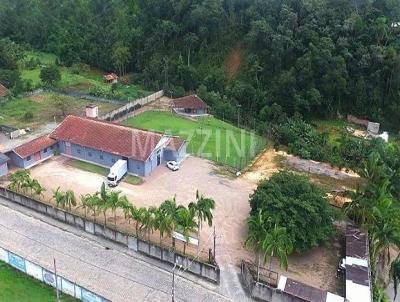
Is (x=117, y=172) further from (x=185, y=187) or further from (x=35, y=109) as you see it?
(x=35, y=109)

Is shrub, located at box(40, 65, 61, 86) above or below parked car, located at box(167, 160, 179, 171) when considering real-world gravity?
above

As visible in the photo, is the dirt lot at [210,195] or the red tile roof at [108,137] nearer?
the dirt lot at [210,195]

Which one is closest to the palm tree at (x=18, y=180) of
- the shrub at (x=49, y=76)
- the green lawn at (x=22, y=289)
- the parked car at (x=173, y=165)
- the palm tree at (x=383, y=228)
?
the green lawn at (x=22, y=289)

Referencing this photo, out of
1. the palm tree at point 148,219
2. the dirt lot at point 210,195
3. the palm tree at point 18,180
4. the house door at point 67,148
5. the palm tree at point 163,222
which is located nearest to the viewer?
the palm tree at point 163,222

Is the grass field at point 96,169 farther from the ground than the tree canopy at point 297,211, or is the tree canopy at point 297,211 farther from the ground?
the tree canopy at point 297,211

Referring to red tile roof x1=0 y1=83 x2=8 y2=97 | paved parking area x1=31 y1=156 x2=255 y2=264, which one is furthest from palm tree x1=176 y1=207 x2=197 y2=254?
red tile roof x1=0 y1=83 x2=8 y2=97

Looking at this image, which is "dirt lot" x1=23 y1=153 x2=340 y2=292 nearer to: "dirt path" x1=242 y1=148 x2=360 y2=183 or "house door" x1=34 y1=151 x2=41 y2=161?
"house door" x1=34 y1=151 x2=41 y2=161

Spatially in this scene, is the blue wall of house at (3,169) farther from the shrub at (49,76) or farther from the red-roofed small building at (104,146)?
the shrub at (49,76)
